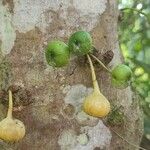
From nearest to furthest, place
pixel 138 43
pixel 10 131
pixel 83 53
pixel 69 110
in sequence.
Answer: pixel 10 131 → pixel 83 53 → pixel 69 110 → pixel 138 43

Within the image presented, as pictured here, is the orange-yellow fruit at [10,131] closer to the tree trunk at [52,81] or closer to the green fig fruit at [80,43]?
the tree trunk at [52,81]

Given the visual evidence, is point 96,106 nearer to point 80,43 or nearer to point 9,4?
point 80,43

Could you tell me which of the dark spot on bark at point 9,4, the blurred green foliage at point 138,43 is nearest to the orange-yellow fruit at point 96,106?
the dark spot on bark at point 9,4

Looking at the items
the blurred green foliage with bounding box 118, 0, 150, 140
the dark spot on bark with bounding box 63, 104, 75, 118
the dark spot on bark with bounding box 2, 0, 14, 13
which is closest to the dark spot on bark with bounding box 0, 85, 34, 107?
the dark spot on bark with bounding box 63, 104, 75, 118

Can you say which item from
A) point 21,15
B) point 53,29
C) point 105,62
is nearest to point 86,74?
point 105,62

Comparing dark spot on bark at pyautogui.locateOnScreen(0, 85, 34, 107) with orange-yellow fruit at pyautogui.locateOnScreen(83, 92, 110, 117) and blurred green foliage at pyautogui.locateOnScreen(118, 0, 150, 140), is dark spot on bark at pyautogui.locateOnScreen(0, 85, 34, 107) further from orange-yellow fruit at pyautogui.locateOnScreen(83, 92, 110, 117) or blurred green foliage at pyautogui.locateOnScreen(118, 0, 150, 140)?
blurred green foliage at pyautogui.locateOnScreen(118, 0, 150, 140)

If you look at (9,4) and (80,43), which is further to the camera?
(9,4)

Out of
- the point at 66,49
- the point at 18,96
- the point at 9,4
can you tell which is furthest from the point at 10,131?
the point at 9,4
